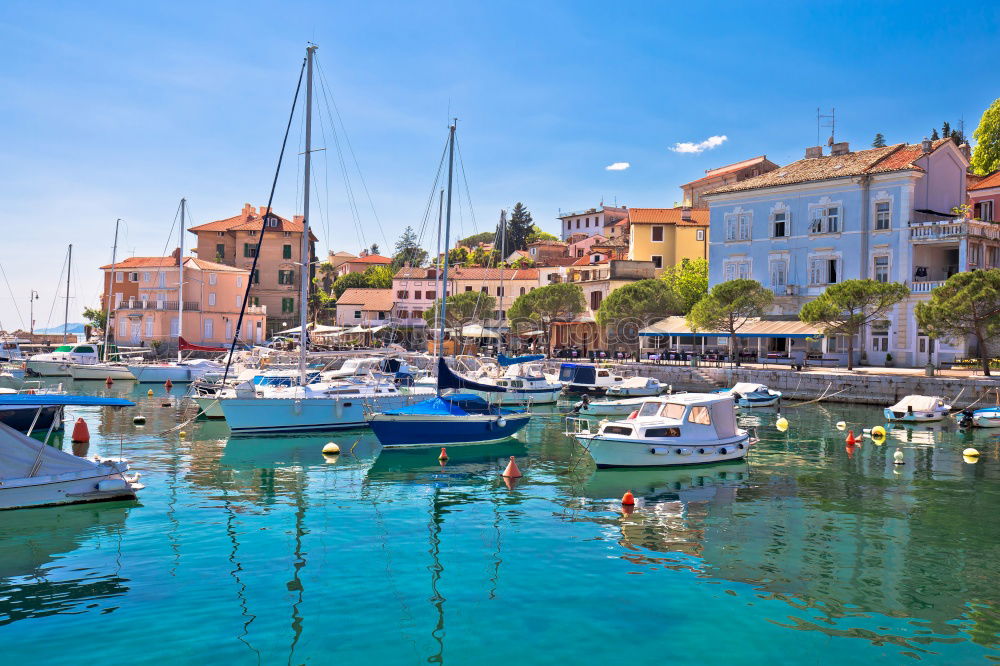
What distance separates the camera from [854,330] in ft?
148

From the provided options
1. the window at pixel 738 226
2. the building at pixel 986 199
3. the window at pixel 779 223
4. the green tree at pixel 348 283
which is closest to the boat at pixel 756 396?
the window at pixel 779 223

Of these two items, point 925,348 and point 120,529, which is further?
point 925,348

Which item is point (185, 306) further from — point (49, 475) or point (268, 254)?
point (49, 475)

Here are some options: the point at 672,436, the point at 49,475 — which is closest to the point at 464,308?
the point at 672,436

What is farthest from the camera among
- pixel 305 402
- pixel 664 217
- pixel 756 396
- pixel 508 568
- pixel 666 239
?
pixel 664 217

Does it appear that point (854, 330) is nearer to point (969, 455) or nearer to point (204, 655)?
point (969, 455)

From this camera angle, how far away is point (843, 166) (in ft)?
178

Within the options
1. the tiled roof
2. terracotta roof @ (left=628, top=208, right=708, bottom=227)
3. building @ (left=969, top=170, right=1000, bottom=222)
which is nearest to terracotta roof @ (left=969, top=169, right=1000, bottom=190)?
building @ (left=969, top=170, right=1000, bottom=222)

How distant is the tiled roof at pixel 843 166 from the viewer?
5119 centimetres

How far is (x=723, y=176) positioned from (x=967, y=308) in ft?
187

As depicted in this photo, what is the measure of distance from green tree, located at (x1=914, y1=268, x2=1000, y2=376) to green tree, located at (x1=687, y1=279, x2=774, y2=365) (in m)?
11.4

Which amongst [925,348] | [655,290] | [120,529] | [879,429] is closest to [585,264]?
[655,290]

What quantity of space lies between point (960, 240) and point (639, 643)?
4538 centimetres

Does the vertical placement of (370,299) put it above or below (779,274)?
below
